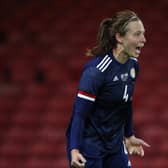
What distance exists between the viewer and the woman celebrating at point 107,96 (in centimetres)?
405

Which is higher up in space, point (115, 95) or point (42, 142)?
A: point (115, 95)

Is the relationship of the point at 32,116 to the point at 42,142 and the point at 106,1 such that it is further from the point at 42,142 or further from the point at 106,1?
the point at 106,1

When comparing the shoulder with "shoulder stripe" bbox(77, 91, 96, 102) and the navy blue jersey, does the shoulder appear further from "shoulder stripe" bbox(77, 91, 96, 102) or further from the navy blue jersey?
"shoulder stripe" bbox(77, 91, 96, 102)

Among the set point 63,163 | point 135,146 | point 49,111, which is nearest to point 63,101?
point 49,111

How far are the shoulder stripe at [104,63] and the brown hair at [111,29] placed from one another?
0.06m

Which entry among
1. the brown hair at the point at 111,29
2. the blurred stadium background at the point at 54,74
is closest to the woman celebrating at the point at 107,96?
the brown hair at the point at 111,29

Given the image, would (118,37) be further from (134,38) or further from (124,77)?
(124,77)

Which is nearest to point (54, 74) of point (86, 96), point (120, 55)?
point (120, 55)

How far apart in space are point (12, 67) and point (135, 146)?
4.06 metres

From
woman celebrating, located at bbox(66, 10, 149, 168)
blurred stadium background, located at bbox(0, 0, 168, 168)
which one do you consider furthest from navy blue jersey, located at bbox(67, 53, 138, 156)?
blurred stadium background, located at bbox(0, 0, 168, 168)

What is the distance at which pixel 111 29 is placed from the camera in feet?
13.6

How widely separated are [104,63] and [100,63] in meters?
0.02

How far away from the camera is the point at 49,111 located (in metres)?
8.16

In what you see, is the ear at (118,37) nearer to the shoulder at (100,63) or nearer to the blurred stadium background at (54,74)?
the shoulder at (100,63)
